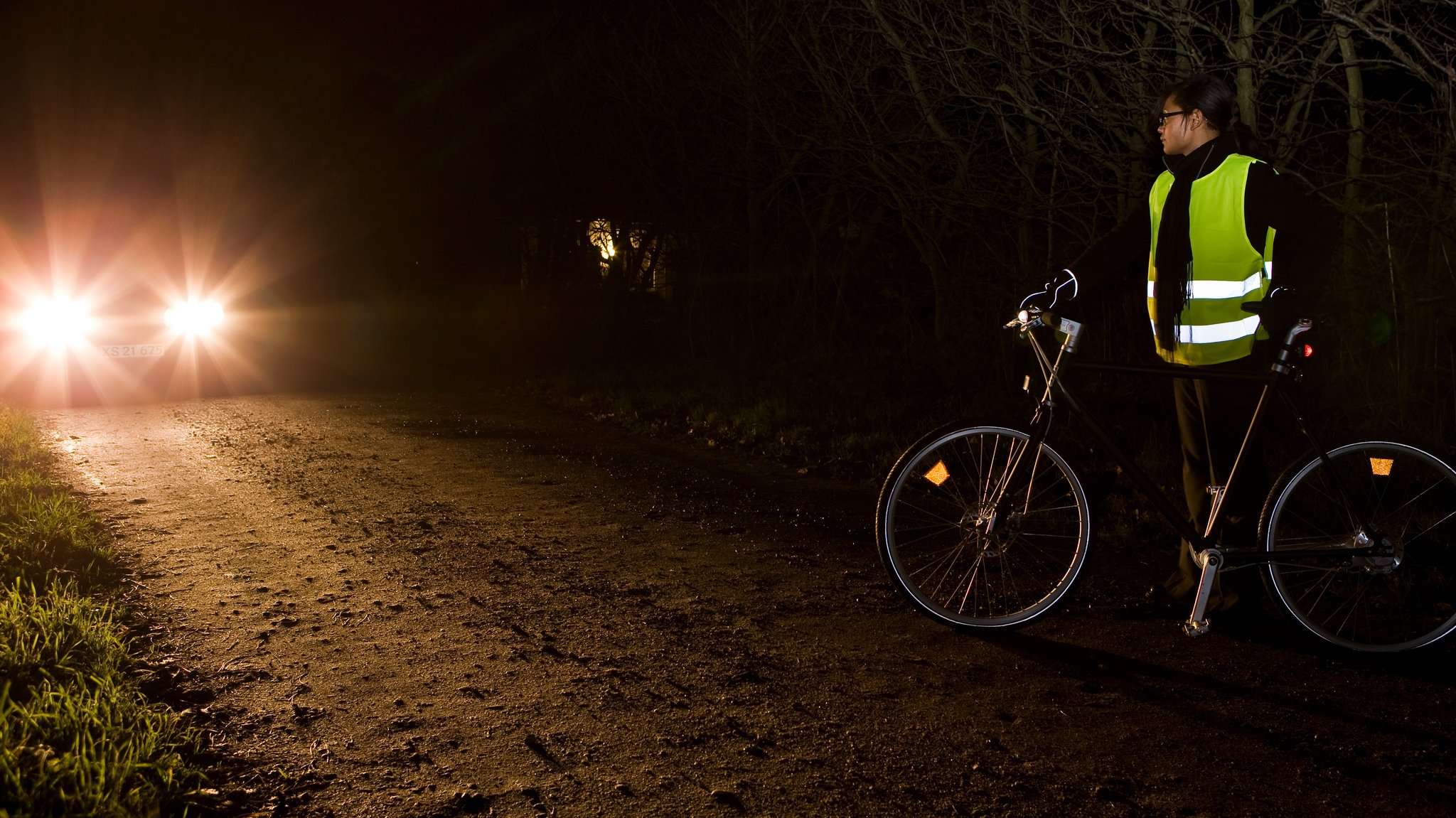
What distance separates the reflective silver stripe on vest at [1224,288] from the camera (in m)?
4.62

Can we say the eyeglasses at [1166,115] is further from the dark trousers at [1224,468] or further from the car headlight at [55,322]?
the car headlight at [55,322]

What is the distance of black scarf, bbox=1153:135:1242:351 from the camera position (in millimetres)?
4602

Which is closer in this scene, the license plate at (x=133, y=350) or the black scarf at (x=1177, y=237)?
the black scarf at (x=1177, y=237)

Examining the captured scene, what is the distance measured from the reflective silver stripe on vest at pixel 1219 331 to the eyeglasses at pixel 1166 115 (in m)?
0.83

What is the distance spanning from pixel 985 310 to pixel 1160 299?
8238mm

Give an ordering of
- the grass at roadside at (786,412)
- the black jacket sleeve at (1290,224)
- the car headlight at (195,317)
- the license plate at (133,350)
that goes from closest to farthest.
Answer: the black jacket sleeve at (1290,224) → the grass at roadside at (786,412) → the license plate at (133,350) → the car headlight at (195,317)

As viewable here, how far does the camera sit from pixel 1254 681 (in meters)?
4.24

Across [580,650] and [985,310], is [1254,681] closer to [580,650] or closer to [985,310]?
[580,650]

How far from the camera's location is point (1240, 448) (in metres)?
4.76

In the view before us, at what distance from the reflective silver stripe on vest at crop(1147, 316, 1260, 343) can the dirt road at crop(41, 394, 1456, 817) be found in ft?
3.93

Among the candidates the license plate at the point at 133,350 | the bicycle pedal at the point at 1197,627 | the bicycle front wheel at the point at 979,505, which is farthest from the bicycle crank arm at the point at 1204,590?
the license plate at the point at 133,350

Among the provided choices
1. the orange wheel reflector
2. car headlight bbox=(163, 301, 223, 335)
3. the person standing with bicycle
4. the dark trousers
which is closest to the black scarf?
the person standing with bicycle

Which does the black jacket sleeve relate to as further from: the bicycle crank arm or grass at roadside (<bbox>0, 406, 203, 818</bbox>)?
grass at roadside (<bbox>0, 406, 203, 818</bbox>)

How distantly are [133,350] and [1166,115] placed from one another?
14.0m
